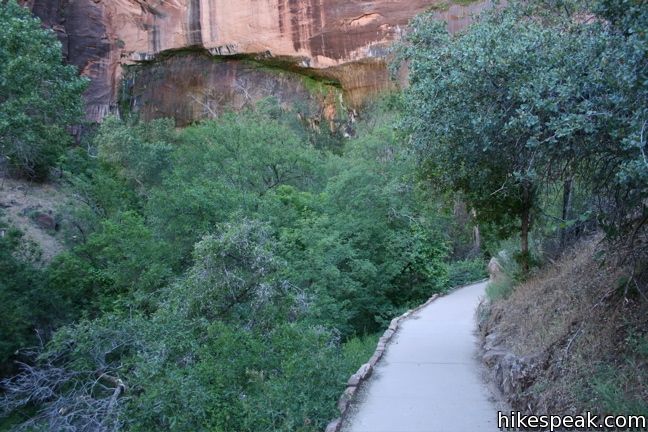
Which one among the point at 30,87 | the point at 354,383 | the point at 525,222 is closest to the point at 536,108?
the point at 354,383

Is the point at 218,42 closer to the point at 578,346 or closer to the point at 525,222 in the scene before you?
the point at 525,222

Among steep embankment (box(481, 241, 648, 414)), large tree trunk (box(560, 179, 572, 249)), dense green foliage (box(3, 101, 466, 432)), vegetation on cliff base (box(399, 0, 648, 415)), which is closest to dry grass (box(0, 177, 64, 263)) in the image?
dense green foliage (box(3, 101, 466, 432))

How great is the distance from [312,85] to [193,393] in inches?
1109

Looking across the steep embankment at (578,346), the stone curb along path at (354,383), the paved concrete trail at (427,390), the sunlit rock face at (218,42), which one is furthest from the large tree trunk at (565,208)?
the sunlit rock face at (218,42)

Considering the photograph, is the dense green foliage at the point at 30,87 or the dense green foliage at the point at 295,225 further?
the dense green foliage at the point at 30,87

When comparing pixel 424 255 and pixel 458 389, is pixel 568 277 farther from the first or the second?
pixel 424 255

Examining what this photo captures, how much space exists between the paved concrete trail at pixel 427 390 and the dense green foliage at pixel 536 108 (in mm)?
2785

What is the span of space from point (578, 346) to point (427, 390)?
2.51 m

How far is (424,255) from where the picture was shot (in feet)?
71.7

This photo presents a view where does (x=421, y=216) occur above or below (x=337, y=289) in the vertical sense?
above

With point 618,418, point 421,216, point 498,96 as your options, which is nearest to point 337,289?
point 421,216

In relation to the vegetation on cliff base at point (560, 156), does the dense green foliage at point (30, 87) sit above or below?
above

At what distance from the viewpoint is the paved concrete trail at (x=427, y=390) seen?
672 centimetres

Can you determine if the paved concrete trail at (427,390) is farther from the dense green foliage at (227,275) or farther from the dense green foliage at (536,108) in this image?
the dense green foliage at (536,108)
